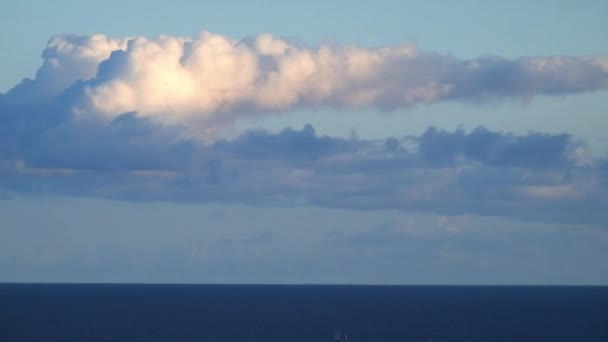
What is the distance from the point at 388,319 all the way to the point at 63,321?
172ft

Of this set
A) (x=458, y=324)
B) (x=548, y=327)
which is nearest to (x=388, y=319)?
(x=458, y=324)

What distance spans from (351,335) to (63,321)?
51.6 metres

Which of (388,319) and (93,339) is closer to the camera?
(93,339)

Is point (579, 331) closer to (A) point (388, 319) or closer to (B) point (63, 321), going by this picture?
(A) point (388, 319)

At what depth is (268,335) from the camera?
135 metres

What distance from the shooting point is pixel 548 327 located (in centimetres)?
15925

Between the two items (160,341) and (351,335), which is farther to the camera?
(351,335)

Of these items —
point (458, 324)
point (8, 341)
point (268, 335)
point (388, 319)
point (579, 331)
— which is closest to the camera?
point (8, 341)

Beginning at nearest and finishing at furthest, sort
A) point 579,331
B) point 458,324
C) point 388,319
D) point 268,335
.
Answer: point 268,335 < point 579,331 < point 458,324 < point 388,319

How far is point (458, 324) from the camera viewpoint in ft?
538

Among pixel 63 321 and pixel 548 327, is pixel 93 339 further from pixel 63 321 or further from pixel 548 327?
pixel 548 327

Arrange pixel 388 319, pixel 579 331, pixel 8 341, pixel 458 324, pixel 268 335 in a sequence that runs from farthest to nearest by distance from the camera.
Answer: pixel 388 319
pixel 458 324
pixel 579 331
pixel 268 335
pixel 8 341

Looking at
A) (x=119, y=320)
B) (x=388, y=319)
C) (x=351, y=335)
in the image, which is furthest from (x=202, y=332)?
(x=388, y=319)

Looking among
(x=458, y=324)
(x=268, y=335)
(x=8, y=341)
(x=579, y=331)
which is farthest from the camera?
(x=458, y=324)
